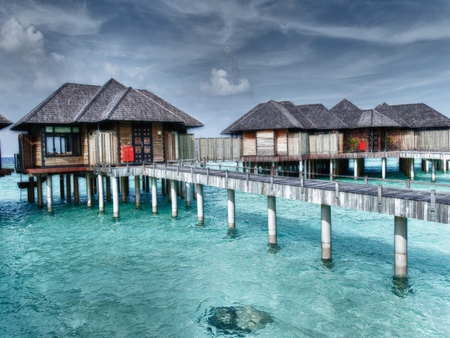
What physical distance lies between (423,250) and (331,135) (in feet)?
79.3

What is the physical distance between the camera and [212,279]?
1280 cm

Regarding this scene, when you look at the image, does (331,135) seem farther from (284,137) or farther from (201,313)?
(201,313)

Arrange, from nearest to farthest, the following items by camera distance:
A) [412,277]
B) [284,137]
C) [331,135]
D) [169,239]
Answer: [412,277] < [169,239] < [284,137] < [331,135]

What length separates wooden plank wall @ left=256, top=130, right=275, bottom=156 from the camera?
117 ft

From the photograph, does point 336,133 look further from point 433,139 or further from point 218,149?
point 433,139

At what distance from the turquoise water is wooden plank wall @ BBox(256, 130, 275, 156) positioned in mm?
15155

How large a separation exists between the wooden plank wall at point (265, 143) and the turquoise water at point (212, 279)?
15.2 meters

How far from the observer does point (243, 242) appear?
16.9 m

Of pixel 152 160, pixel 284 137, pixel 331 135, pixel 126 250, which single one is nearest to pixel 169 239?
pixel 126 250

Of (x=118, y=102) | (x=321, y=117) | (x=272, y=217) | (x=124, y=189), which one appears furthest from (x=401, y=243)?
(x=321, y=117)

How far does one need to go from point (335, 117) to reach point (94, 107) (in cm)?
2838

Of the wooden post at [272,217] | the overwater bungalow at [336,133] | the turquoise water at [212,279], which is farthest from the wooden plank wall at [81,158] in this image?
the overwater bungalow at [336,133]

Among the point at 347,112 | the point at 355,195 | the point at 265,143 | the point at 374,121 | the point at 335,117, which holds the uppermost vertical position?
the point at 347,112

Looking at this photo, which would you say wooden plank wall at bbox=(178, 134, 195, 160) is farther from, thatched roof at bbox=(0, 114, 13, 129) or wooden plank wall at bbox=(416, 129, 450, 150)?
wooden plank wall at bbox=(416, 129, 450, 150)
